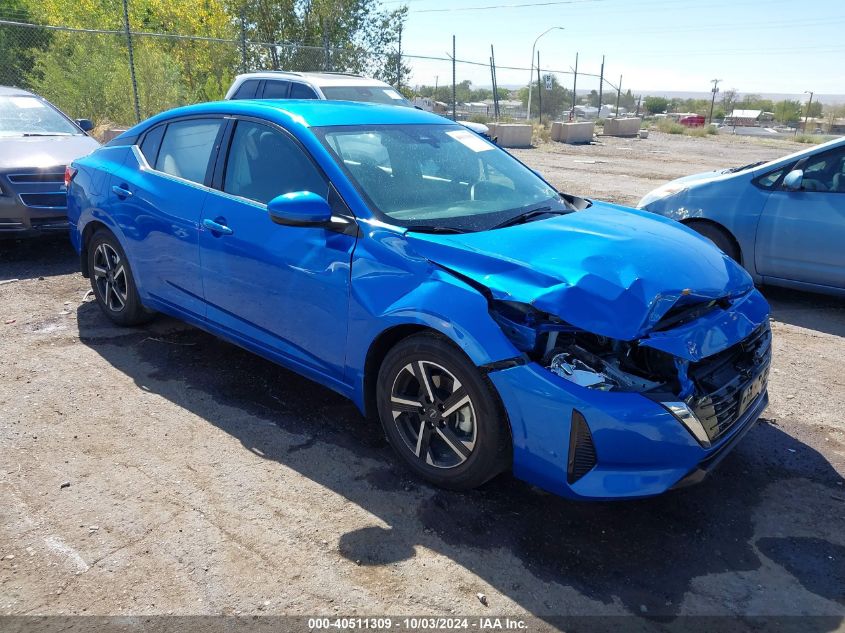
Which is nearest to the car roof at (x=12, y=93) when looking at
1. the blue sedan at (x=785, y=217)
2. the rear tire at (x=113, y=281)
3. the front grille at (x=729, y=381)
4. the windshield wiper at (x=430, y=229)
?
Answer: the rear tire at (x=113, y=281)

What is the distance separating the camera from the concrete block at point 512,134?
2198 centimetres

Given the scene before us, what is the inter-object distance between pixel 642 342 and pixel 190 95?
17.6m

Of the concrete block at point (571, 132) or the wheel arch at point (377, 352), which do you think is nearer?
the wheel arch at point (377, 352)

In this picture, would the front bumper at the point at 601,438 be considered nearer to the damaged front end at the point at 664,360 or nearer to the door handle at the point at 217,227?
the damaged front end at the point at 664,360

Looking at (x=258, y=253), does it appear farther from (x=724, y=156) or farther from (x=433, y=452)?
(x=724, y=156)

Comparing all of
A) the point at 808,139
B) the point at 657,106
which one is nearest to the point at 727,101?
the point at 657,106

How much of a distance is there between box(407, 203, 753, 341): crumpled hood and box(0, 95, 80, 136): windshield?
22.4 ft

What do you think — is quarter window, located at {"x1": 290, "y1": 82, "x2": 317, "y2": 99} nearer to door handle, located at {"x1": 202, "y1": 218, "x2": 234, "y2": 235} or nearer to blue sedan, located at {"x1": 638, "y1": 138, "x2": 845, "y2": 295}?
blue sedan, located at {"x1": 638, "y1": 138, "x2": 845, "y2": 295}

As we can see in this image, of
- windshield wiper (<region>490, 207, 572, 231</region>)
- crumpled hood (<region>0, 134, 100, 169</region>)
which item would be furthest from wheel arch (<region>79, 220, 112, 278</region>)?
windshield wiper (<region>490, 207, 572, 231</region>)

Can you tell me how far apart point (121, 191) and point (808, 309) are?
584 centimetres

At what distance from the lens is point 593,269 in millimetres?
3123

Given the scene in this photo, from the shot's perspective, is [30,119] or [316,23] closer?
[30,119]

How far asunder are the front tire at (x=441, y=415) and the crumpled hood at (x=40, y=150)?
18.5ft

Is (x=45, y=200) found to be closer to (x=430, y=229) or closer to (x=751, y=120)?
(x=430, y=229)
